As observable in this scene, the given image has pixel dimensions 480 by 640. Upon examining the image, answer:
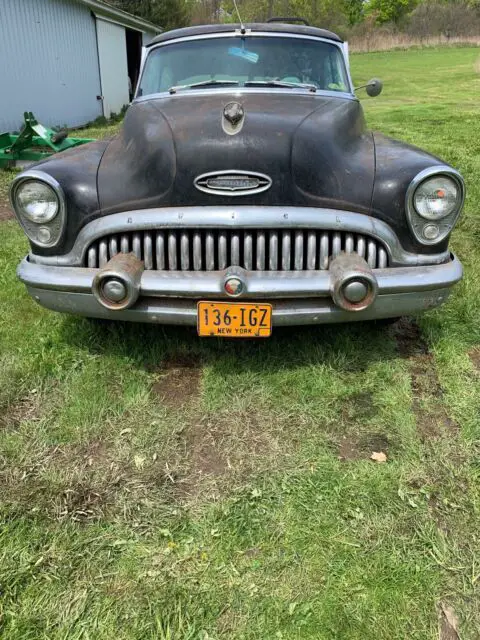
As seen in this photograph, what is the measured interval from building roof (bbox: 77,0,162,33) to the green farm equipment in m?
7.29

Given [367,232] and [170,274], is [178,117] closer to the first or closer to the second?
[170,274]

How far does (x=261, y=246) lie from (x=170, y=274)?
0.46 meters

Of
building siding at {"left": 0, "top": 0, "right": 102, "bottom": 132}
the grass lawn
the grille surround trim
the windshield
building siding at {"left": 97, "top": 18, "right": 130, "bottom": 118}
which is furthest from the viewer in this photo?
building siding at {"left": 97, "top": 18, "right": 130, "bottom": 118}

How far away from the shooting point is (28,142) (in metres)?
8.27

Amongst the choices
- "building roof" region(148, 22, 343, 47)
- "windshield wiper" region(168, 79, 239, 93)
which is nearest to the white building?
"building roof" region(148, 22, 343, 47)

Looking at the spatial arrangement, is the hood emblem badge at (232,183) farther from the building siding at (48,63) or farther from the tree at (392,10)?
A: the tree at (392,10)

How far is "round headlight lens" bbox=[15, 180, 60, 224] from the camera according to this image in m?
2.71

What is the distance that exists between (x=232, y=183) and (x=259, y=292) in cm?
55

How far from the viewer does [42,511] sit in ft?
7.13

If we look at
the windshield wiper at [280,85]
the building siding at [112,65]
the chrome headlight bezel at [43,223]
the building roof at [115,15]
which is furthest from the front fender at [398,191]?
the building siding at [112,65]

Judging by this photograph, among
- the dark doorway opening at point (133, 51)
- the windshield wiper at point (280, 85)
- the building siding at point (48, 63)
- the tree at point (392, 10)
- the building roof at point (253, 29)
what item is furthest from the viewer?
the tree at point (392, 10)

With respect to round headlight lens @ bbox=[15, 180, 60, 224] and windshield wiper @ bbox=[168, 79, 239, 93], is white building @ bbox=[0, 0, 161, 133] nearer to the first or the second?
windshield wiper @ bbox=[168, 79, 239, 93]

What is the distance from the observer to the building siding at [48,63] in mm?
10617

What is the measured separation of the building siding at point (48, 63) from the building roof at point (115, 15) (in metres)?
0.26
